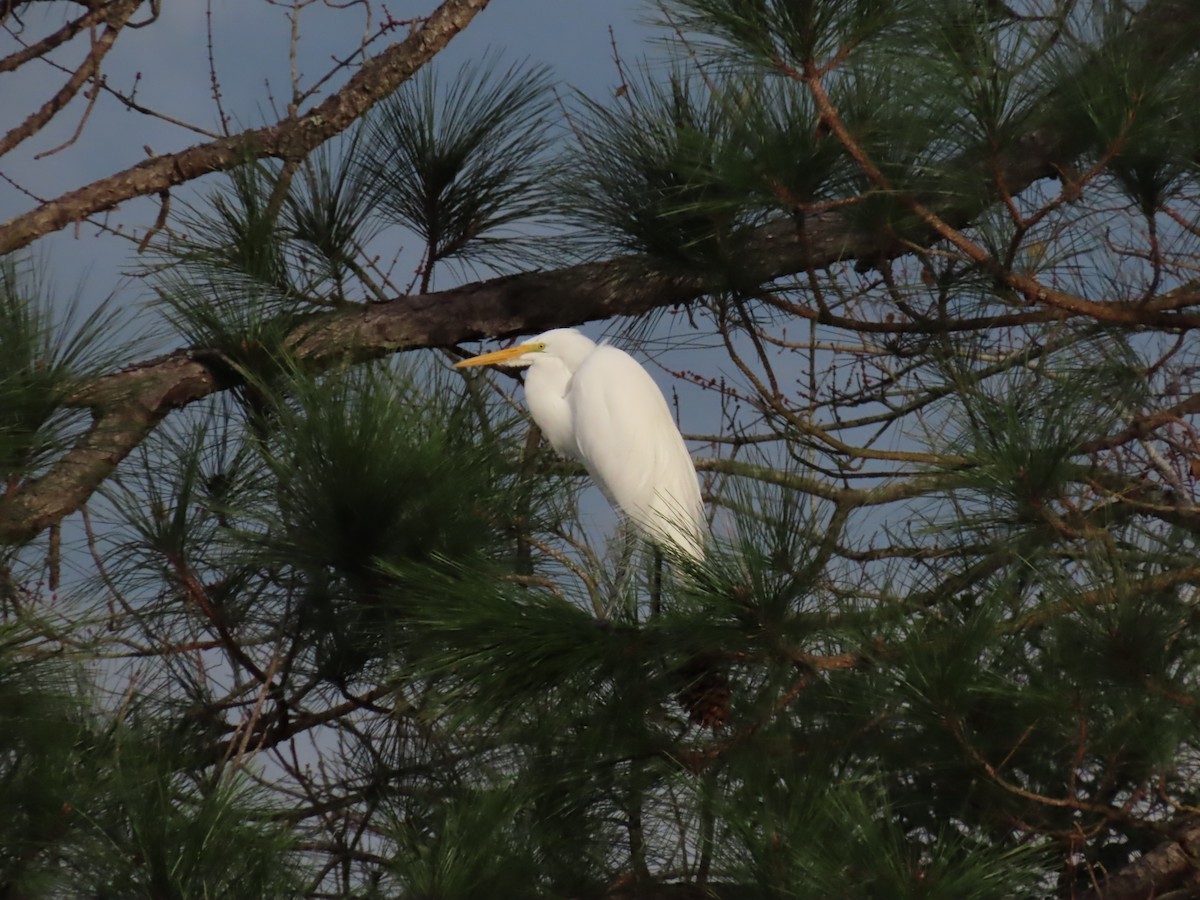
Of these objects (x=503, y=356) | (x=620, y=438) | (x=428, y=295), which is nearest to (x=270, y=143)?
(x=428, y=295)

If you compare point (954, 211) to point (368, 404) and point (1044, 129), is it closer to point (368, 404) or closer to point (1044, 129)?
point (1044, 129)

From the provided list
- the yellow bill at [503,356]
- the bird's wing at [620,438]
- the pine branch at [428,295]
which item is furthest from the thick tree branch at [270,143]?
the bird's wing at [620,438]

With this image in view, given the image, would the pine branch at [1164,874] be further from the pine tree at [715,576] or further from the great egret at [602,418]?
the great egret at [602,418]

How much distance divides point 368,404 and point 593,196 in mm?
608

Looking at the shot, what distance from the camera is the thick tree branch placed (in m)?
2.14

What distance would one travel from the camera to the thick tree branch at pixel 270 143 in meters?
2.14

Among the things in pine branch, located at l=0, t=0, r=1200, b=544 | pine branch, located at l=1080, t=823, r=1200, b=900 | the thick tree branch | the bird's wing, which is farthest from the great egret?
pine branch, located at l=1080, t=823, r=1200, b=900

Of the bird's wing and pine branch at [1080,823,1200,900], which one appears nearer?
pine branch at [1080,823,1200,900]

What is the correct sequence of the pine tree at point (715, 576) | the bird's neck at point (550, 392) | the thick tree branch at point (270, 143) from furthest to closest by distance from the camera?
the bird's neck at point (550, 392)
the thick tree branch at point (270, 143)
the pine tree at point (715, 576)

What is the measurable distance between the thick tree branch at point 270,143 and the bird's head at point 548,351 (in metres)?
0.43

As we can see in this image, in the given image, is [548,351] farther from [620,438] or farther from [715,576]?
[715,576]

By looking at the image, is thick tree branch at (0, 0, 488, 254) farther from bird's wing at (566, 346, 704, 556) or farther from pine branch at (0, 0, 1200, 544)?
bird's wing at (566, 346, 704, 556)

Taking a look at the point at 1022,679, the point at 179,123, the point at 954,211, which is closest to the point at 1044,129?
the point at 954,211

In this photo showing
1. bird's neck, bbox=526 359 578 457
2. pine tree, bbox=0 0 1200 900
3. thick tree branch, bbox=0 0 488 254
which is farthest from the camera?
bird's neck, bbox=526 359 578 457
